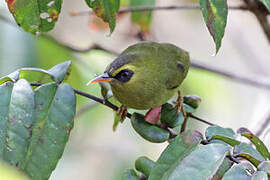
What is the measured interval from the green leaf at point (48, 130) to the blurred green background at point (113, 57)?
1691 millimetres

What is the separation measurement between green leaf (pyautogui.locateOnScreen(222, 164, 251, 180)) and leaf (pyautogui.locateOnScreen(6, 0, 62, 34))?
1.13 metres

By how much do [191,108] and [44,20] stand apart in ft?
3.28

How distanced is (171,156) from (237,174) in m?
0.32

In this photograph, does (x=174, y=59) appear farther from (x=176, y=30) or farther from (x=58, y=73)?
(x=176, y=30)

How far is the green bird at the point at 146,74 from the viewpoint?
323 cm

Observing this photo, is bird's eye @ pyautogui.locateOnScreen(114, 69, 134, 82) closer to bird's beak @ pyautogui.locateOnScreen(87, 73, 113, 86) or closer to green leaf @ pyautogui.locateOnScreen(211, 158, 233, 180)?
bird's beak @ pyautogui.locateOnScreen(87, 73, 113, 86)

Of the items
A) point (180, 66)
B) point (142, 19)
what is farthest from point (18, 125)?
point (142, 19)

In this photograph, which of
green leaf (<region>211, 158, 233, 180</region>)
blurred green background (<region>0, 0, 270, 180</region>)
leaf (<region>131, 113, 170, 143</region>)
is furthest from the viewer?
blurred green background (<region>0, 0, 270, 180</region>)

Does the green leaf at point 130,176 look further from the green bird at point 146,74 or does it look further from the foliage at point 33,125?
the green bird at point 146,74

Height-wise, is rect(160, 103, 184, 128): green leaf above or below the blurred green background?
above

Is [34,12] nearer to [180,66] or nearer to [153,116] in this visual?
[153,116]

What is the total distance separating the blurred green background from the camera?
13.9 feet

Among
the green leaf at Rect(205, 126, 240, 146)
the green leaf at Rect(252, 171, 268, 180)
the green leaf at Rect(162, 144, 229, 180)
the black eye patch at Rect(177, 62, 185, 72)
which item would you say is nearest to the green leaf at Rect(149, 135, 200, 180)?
the green leaf at Rect(162, 144, 229, 180)

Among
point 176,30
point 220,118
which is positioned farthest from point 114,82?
point 176,30
